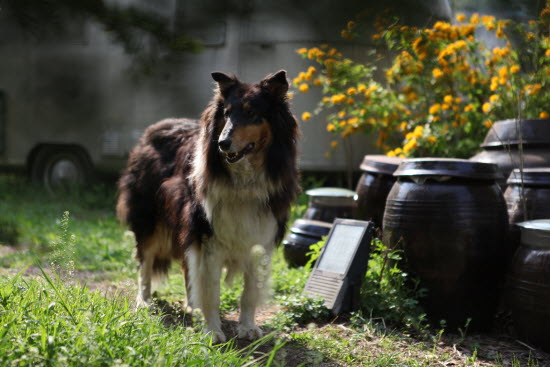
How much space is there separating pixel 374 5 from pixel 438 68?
493cm

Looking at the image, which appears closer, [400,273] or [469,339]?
[469,339]

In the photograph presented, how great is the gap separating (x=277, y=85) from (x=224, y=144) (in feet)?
1.83

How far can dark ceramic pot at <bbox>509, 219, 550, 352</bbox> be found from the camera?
315 cm

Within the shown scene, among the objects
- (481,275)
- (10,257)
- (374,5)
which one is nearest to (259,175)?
(481,275)

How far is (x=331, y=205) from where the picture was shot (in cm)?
530

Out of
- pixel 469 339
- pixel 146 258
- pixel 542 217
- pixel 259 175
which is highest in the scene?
pixel 259 175

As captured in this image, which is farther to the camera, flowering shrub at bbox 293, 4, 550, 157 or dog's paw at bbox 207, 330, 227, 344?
flowering shrub at bbox 293, 4, 550, 157

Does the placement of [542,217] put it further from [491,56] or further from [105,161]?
[105,161]

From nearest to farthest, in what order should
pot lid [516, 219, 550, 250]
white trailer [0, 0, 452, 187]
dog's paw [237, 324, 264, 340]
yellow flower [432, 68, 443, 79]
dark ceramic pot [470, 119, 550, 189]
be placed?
white trailer [0, 0, 452, 187] < pot lid [516, 219, 550, 250] < dog's paw [237, 324, 264, 340] < dark ceramic pot [470, 119, 550, 189] < yellow flower [432, 68, 443, 79]

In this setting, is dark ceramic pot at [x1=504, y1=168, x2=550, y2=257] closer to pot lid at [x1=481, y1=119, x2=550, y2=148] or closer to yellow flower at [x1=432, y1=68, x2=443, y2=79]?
pot lid at [x1=481, y1=119, x2=550, y2=148]

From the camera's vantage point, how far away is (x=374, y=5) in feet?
3.87

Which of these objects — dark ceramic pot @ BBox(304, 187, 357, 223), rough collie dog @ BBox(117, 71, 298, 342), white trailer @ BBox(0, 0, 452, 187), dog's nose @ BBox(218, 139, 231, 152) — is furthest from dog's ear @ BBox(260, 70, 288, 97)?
dark ceramic pot @ BBox(304, 187, 357, 223)

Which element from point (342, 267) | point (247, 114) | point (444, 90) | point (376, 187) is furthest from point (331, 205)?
point (247, 114)

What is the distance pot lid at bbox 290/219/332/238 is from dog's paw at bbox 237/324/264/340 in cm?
139
